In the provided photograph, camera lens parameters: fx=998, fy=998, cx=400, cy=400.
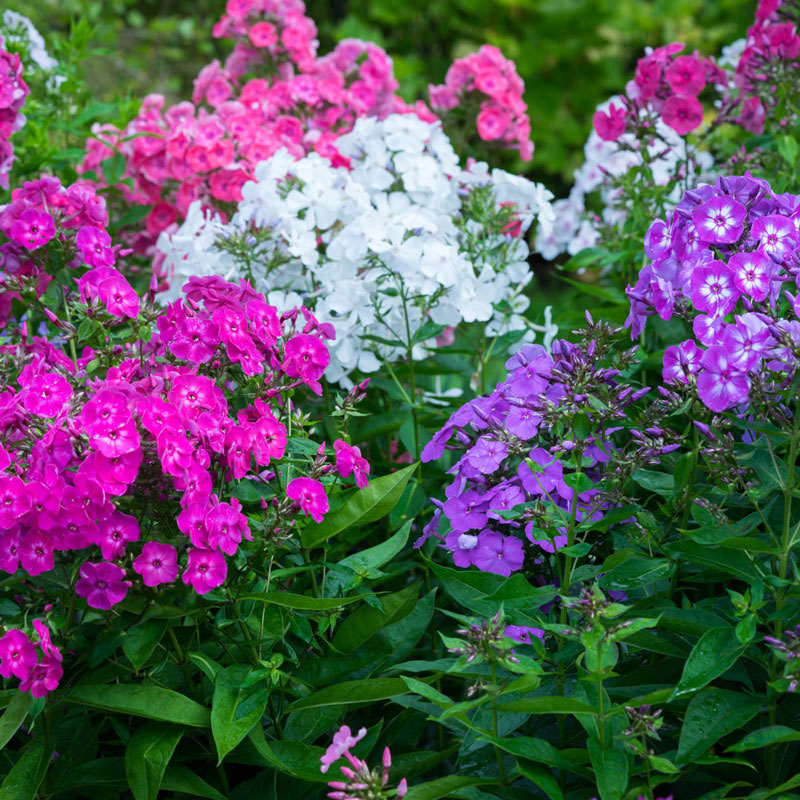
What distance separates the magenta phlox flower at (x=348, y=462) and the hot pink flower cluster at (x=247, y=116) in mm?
1294

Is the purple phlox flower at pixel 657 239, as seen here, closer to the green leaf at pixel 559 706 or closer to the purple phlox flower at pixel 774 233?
the purple phlox flower at pixel 774 233

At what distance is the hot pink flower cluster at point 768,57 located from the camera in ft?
8.65

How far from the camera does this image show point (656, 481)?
1.67 meters

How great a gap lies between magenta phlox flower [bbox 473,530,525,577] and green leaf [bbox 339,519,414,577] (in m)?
0.17

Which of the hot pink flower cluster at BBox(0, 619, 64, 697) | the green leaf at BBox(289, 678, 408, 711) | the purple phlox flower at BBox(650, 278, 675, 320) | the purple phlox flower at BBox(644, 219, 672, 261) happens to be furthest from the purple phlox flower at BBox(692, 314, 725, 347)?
the hot pink flower cluster at BBox(0, 619, 64, 697)

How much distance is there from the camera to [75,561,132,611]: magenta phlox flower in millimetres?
1545

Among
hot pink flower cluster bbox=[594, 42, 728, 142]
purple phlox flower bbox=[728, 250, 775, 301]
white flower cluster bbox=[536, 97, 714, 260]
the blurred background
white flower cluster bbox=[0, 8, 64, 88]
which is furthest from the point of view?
the blurred background

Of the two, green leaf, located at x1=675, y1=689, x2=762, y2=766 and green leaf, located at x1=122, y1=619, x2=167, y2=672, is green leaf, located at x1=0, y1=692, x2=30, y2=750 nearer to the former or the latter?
green leaf, located at x1=122, y1=619, x2=167, y2=672

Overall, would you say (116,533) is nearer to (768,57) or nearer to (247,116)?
(247,116)

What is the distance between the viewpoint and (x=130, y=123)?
322 cm

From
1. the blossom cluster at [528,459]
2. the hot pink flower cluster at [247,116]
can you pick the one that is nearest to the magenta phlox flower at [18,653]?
the blossom cluster at [528,459]

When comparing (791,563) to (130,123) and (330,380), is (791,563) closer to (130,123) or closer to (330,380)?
(330,380)

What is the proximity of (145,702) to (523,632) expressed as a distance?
2.11 ft

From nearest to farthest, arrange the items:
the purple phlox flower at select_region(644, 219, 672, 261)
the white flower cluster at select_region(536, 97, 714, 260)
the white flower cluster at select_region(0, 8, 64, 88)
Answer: the purple phlox flower at select_region(644, 219, 672, 261) < the white flower cluster at select_region(0, 8, 64, 88) < the white flower cluster at select_region(536, 97, 714, 260)
